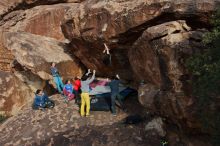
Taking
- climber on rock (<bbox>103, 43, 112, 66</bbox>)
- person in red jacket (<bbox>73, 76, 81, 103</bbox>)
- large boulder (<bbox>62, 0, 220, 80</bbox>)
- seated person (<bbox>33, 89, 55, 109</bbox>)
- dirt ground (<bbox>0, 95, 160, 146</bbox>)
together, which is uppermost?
large boulder (<bbox>62, 0, 220, 80</bbox>)

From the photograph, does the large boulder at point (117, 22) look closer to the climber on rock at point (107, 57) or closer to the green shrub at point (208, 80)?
the climber on rock at point (107, 57)

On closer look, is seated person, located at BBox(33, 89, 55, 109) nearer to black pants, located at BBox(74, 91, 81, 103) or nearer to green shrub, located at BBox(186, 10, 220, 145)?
black pants, located at BBox(74, 91, 81, 103)

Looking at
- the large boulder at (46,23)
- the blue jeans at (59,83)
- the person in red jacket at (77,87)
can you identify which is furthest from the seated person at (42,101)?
the large boulder at (46,23)

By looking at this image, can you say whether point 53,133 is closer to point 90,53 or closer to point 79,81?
point 79,81

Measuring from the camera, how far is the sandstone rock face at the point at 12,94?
786 inches

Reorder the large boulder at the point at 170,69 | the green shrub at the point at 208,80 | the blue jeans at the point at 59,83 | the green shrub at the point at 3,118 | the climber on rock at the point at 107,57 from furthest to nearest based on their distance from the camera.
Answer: the blue jeans at the point at 59,83 → the green shrub at the point at 3,118 → the climber on rock at the point at 107,57 → the large boulder at the point at 170,69 → the green shrub at the point at 208,80

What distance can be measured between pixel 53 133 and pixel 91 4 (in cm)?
542

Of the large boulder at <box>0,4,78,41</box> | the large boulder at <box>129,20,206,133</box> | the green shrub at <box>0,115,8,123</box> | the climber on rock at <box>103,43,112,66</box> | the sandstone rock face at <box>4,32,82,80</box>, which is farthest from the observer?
the large boulder at <box>0,4,78,41</box>

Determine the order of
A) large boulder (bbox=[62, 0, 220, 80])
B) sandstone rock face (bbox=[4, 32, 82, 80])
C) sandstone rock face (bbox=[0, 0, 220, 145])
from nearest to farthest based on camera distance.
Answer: sandstone rock face (bbox=[0, 0, 220, 145]) < large boulder (bbox=[62, 0, 220, 80]) < sandstone rock face (bbox=[4, 32, 82, 80])

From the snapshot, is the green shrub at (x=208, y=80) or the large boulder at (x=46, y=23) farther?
the large boulder at (x=46, y=23)

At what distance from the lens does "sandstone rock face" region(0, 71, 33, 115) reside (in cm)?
1997

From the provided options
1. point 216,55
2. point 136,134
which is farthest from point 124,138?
point 216,55

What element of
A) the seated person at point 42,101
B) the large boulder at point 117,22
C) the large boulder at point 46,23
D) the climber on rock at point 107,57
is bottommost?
the seated person at point 42,101

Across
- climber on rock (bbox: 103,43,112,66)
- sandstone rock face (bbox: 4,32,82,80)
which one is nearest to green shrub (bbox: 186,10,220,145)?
climber on rock (bbox: 103,43,112,66)
